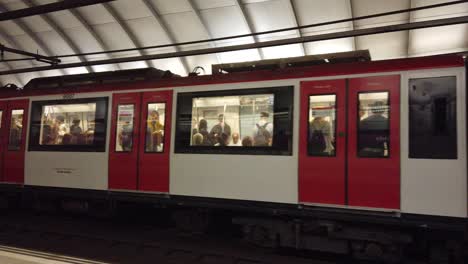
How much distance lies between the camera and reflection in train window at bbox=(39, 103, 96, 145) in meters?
8.36

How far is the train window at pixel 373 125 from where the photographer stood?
5.68 m

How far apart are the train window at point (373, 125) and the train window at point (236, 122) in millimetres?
1145

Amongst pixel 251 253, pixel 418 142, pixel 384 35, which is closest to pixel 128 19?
pixel 384 35

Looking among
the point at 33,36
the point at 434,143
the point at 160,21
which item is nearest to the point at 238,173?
the point at 434,143

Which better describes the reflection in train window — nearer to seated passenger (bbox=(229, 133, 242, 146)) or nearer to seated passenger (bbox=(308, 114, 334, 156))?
seated passenger (bbox=(229, 133, 242, 146))

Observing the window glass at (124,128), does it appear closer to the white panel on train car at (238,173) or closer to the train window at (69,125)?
the train window at (69,125)

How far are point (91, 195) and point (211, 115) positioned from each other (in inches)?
133

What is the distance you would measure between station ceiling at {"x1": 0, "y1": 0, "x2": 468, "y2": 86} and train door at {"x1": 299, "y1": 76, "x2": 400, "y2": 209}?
8.97 meters

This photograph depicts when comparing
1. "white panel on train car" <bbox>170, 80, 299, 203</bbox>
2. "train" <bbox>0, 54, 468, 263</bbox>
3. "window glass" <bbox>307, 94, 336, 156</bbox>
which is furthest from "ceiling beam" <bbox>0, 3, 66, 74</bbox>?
"window glass" <bbox>307, 94, 336, 156</bbox>

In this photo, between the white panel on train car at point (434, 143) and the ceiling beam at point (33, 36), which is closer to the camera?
the white panel on train car at point (434, 143)

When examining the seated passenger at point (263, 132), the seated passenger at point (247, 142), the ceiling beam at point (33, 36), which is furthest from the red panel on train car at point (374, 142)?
the ceiling beam at point (33, 36)

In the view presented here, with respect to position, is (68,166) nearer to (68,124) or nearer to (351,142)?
(68,124)

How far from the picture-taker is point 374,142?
18.8 feet

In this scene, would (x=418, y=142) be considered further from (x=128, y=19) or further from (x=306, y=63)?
(x=128, y=19)
